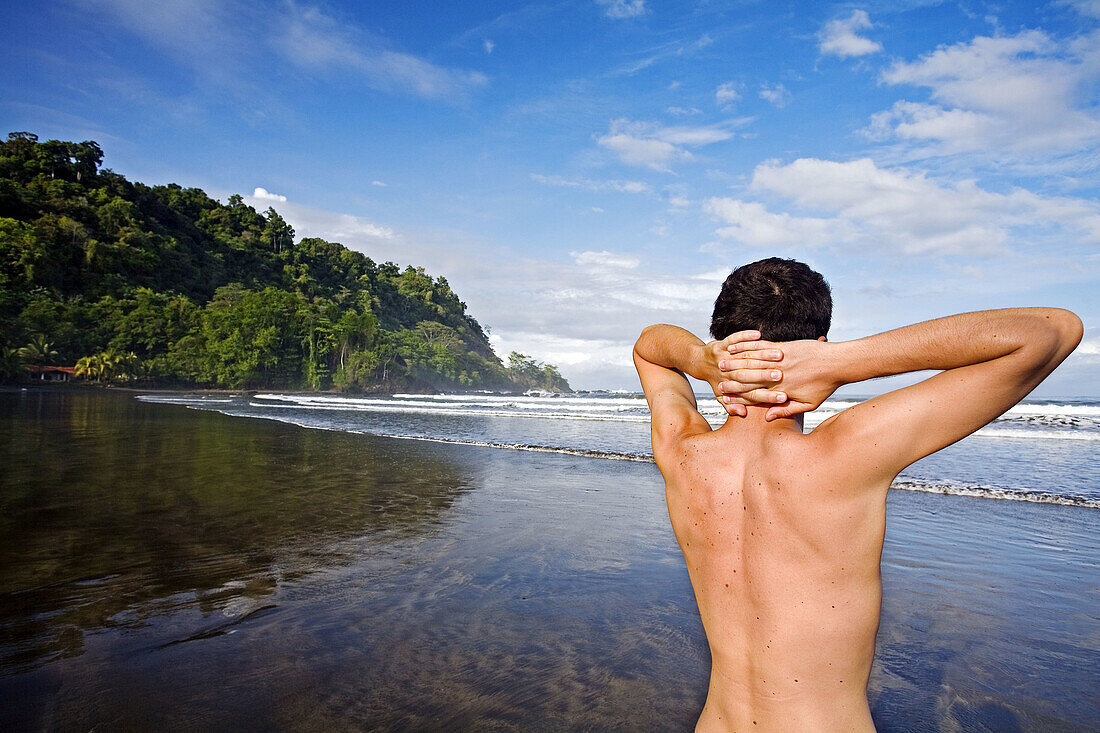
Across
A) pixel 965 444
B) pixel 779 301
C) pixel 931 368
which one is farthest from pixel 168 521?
pixel 965 444

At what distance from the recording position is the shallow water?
2.81 meters

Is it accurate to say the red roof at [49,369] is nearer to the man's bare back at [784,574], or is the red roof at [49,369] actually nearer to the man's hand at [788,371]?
the man's bare back at [784,574]

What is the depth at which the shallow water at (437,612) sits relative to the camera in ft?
9.23

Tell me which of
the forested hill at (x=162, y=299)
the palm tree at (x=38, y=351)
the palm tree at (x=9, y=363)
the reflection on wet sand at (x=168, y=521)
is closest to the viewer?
the reflection on wet sand at (x=168, y=521)

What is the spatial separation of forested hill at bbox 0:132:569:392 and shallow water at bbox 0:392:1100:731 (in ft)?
165

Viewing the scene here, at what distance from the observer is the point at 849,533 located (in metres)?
1.28

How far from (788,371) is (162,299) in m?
76.8

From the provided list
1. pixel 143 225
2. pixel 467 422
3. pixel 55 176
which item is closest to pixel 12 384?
pixel 467 422

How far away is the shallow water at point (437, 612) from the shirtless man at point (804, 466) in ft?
5.19

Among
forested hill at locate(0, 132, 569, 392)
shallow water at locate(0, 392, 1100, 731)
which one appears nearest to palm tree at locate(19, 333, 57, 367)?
forested hill at locate(0, 132, 569, 392)

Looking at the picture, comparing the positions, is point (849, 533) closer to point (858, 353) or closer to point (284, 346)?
point (858, 353)

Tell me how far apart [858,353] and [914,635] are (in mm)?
3540

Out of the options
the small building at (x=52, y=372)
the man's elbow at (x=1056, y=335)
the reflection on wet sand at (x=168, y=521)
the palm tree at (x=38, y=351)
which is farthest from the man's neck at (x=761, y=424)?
Result: the small building at (x=52, y=372)

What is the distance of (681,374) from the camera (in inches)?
75.3
